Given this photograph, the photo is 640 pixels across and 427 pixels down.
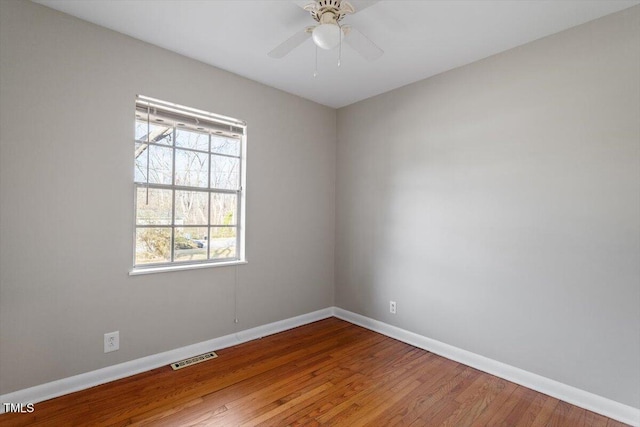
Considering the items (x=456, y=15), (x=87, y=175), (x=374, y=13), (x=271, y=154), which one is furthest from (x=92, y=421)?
(x=456, y=15)

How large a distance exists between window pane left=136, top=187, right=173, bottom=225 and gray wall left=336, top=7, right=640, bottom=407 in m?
2.03

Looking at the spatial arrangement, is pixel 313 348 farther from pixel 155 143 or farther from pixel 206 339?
pixel 155 143

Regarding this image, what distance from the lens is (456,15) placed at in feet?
6.66

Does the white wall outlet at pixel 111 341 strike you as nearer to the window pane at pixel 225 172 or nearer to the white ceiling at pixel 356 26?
the window pane at pixel 225 172

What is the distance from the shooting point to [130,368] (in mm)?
2328

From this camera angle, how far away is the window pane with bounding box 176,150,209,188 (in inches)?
104

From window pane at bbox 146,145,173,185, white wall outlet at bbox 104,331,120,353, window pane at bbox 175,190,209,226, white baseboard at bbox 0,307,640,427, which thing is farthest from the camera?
window pane at bbox 175,190,209,226

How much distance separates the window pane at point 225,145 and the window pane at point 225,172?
0.19 feet

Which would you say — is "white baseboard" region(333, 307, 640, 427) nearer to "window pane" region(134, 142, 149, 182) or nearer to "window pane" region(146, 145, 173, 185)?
"window pane" region(146, 145, 173, 185)

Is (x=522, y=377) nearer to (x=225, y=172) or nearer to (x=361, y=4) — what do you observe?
(x=361, y=4)

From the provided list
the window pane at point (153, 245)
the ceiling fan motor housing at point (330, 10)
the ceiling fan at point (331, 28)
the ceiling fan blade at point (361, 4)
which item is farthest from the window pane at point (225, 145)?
the ceiling fan blade at point (361, 4)

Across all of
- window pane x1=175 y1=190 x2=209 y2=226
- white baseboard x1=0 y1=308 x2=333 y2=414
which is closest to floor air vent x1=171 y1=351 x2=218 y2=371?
white baseboard x1=0 y1=308 x2=333 y2=414

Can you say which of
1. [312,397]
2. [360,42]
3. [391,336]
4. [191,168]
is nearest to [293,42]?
[360,42]

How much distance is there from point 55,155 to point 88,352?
1.36 meters
